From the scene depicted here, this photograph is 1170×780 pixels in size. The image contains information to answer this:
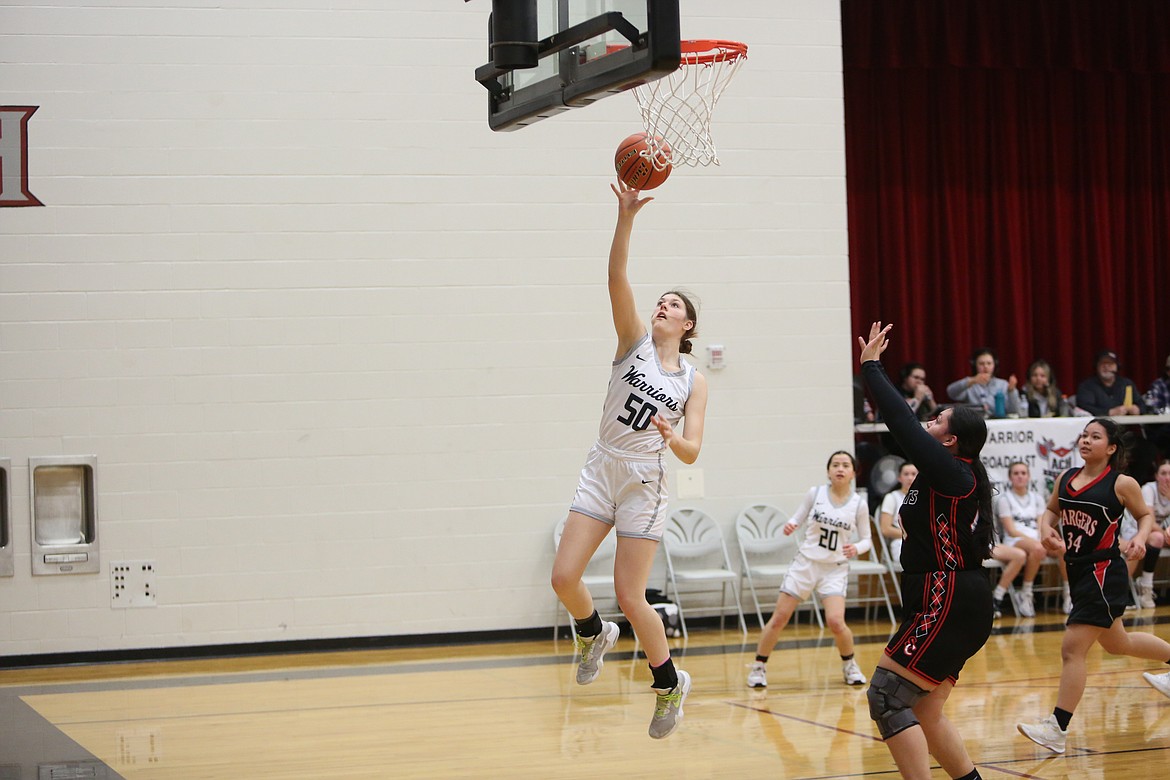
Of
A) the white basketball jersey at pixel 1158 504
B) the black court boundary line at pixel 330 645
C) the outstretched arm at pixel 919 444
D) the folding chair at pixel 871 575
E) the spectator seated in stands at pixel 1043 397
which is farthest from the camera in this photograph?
the spectator seated in stands at pixel 1043 397

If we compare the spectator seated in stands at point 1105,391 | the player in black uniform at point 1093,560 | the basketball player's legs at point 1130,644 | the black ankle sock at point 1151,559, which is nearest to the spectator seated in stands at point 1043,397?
the spectator seated in stands at point 1105,391

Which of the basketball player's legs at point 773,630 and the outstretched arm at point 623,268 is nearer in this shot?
the outstretched arm at point 623,268

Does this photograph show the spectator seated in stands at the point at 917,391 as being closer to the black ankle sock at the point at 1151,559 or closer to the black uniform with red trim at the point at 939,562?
the black ankle sock at the point at 1151,559

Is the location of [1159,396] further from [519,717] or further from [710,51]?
[710,51]

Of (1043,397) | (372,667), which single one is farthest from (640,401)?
(1043,397)

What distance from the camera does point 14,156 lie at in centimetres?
982

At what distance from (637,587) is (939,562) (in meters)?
1.24

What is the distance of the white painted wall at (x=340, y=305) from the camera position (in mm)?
9867

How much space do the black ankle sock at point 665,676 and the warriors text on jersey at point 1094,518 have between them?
233 centimetres

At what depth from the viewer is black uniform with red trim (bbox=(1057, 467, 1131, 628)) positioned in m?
6.20

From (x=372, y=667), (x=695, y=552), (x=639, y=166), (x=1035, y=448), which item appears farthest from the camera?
(x=1035, y=448)

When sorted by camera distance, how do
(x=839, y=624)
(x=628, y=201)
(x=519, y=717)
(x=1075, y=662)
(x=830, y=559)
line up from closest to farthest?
(x=628, y=201), (x=1075, y=662), (x=519, y=717), (x=839, y=624), (x=830, y=559)

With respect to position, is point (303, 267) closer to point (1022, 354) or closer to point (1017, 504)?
point (1017, 504)

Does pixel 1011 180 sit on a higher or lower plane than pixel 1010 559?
higher
